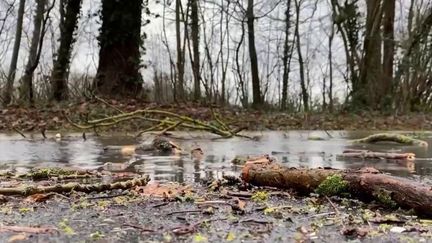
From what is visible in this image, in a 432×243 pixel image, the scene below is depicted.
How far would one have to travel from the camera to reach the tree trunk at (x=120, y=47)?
11531 mm

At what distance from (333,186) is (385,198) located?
0.29m

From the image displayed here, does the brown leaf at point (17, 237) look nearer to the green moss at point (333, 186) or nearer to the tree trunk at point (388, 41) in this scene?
the green moss at point (333, 186)

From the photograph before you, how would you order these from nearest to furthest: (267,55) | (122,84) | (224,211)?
(224,211), (122,84), (267,55)

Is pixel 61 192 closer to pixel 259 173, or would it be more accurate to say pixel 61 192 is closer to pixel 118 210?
pixel 118 210

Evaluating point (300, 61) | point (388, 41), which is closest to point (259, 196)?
point (388, 41)

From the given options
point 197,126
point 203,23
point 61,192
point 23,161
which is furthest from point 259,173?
point 203,23

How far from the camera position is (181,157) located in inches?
193

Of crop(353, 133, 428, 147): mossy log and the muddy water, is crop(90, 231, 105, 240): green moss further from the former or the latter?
crop(353, 133, 428, 147): mossy log

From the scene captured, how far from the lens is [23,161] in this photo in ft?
14.9

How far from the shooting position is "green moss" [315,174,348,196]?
2572 millimetres

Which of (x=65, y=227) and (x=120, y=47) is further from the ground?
(x=120, y=47)

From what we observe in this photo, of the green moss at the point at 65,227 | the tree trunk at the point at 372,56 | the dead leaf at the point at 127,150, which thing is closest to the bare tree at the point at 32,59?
the dead leaf at the point at 127,150

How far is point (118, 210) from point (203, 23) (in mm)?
19555

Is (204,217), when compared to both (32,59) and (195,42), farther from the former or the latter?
(195,42)
